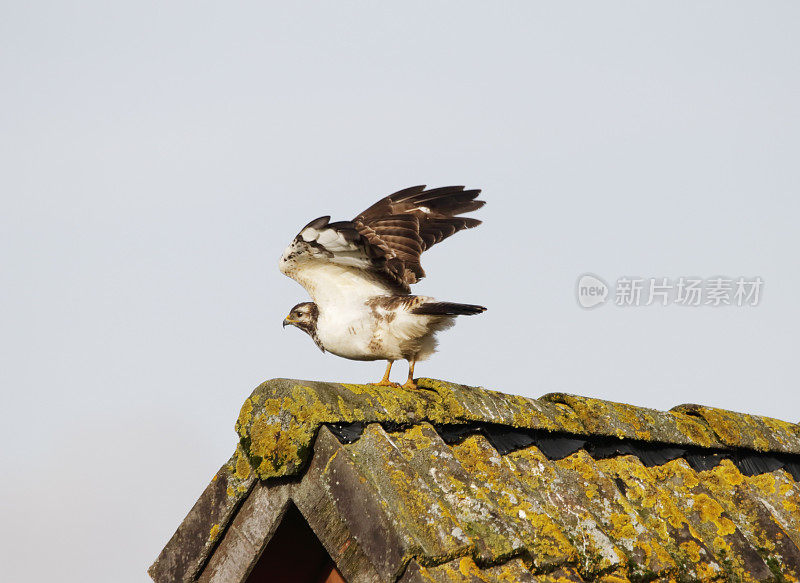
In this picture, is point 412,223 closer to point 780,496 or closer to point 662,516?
point 780,496

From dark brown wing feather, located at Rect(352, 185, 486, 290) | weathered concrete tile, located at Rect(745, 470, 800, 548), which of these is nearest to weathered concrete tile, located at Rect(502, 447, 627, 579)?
weathered concrete tile, located at Rect(745, 470, 800, 548)

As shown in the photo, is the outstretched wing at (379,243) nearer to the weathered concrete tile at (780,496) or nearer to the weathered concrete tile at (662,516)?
the weathered concrete tile at (662,516)

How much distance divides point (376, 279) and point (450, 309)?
928 millimetres

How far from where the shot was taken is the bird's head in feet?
29.7

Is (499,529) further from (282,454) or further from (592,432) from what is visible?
(592,432)

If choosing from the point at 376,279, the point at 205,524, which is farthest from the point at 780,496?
the point at 376,279

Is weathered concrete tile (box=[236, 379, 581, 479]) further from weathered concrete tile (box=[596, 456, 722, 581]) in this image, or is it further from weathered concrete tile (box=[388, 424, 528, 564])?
weathered concrete tile (box=[596, 456, 722, 581])

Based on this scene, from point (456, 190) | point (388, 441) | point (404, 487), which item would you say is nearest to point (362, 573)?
point (404, 487)

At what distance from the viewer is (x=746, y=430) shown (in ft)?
19.1

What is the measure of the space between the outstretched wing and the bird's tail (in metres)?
0.70

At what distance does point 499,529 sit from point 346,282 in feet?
14.8

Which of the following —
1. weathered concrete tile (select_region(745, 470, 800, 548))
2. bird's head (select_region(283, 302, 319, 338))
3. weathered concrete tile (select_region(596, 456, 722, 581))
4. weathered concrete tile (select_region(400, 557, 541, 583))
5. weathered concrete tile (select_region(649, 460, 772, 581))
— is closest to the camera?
weathered concrete tile (select_region(400, 557, 541, 583))

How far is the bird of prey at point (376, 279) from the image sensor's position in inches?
290

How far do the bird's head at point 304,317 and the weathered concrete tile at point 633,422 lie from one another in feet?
13.5
